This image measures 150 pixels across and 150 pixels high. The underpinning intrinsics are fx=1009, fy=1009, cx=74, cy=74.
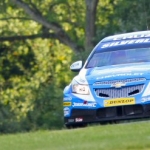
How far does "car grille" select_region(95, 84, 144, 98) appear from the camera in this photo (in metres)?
16.2

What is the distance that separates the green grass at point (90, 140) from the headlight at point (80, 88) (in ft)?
4.93

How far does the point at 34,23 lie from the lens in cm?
4547

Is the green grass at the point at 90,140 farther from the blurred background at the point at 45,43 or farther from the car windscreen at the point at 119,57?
the blurred background at the point at 45,43

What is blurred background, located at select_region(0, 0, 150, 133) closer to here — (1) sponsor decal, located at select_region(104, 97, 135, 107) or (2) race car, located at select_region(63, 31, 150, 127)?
(2) race car, located at select_region(63, 31, 150, 127)

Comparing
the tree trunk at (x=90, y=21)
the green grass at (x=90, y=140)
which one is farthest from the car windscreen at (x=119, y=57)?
the tree trunk at (x=90, y=21)

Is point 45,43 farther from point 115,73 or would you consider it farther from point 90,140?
point 90,140

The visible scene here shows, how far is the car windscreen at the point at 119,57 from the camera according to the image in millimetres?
17391

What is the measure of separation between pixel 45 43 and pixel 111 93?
30.4m

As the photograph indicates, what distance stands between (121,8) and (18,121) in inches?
258

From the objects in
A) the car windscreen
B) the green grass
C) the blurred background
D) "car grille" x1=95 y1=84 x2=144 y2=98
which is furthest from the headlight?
the blurred background

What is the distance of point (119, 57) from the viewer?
58.1 ft

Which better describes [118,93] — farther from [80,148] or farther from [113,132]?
[80,148]

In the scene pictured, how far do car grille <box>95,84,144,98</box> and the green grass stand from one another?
1.18 metres

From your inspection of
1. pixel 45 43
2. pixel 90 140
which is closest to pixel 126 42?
pixel 90 140
